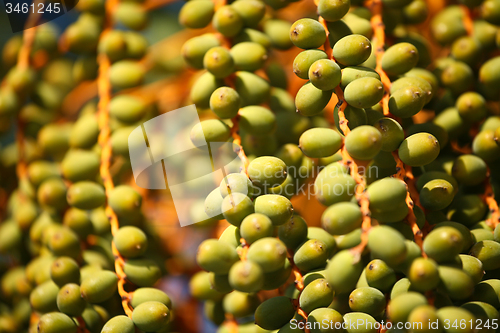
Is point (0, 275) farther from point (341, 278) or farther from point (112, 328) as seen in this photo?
point (341, 278)

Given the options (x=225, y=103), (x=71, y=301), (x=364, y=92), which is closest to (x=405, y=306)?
(x=364, y=92)

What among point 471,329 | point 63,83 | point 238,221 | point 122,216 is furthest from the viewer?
point 63,83

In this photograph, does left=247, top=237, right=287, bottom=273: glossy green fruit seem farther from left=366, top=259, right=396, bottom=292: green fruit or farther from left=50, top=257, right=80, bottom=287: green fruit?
left=50, top=257, right=80, bottom=287: green fruit

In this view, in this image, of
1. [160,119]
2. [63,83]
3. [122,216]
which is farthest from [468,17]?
[63,83]

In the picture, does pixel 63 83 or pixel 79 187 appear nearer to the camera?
pixel 79 187

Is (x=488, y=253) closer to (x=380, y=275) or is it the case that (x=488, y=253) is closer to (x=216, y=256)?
(x=380, y=275)

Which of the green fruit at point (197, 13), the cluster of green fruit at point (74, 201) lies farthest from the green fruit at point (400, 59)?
the cluster of green fruit at point (74, 201)

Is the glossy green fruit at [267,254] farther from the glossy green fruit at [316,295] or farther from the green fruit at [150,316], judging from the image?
the green fruit at [150,316]

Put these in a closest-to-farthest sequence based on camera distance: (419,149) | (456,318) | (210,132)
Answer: (456,318)
(419,149)
(210,132)
